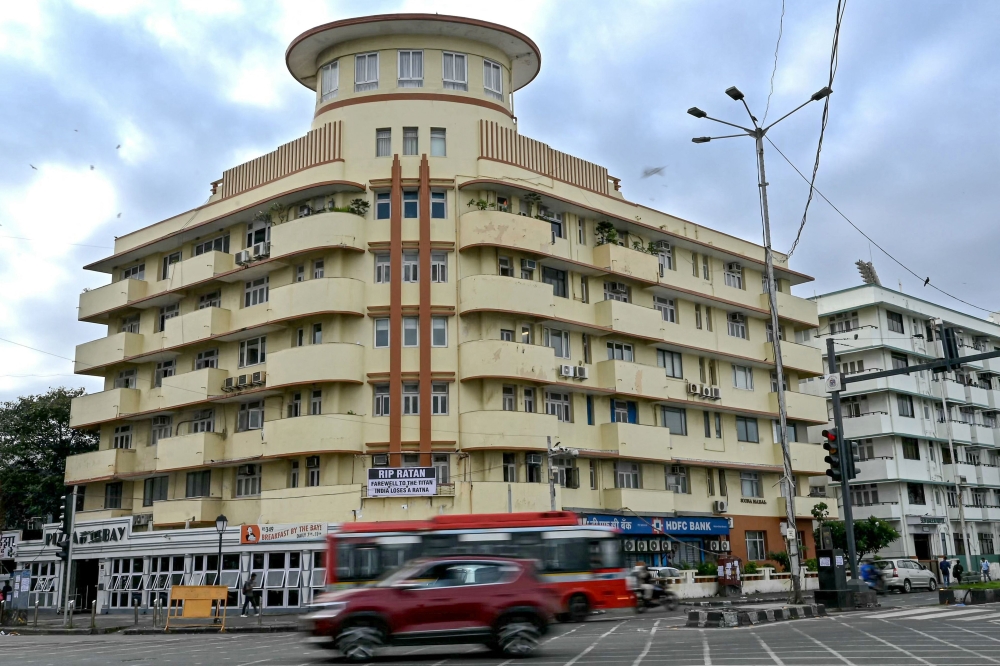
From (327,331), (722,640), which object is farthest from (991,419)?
(722,640)

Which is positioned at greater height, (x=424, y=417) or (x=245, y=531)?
(x=424, y=417)

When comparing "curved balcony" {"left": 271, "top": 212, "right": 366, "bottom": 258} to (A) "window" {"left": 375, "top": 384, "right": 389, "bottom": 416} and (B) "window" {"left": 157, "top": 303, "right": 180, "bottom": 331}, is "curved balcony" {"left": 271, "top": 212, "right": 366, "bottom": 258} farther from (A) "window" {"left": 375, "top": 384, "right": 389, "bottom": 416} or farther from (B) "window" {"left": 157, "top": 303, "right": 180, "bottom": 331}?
(B) "window" {"left": 157, "top": 303, "right": 180, "bottom": 331}

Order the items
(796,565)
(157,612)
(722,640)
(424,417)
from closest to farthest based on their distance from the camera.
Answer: (722,640), (796,565), (157,612), (424,417)

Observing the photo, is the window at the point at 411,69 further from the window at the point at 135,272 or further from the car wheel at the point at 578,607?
the car wheel at the point at 578,607

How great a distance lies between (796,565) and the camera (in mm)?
28750

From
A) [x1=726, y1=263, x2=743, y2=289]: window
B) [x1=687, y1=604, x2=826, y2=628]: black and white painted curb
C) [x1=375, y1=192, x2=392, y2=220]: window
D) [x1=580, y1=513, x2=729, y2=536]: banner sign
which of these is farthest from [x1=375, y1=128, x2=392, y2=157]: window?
[x1=687, y1=604, x2=826, y2=628]: black and white painted curb

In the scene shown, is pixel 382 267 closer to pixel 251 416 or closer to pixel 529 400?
pixel 529 400

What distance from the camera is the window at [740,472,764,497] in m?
48.8

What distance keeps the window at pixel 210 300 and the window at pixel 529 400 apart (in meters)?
15.0

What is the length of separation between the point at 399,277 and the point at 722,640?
75.3 ft

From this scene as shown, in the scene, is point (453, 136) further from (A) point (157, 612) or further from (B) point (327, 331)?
(A) point (157, 612)

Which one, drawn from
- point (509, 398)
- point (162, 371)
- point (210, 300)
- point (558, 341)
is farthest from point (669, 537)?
point (162, 371)

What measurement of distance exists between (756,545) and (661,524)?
7.85 m

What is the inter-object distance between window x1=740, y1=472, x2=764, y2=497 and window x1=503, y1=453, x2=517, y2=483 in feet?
48.9
